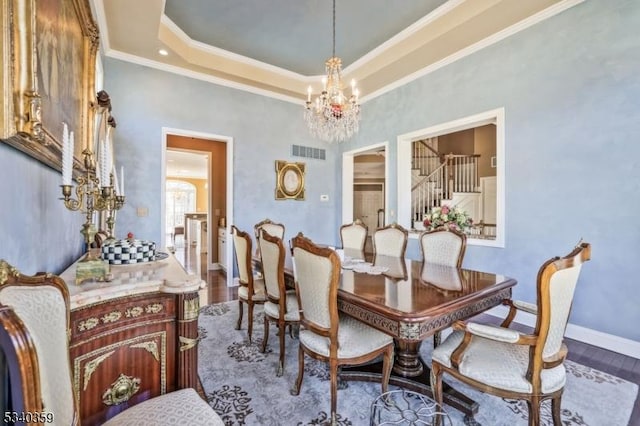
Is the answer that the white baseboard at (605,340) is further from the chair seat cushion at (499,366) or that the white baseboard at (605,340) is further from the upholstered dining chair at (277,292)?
the upholstered dining chair at (277,292)

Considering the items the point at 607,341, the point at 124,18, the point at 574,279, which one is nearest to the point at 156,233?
the point at 124,18

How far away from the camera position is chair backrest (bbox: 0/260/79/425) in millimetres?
554

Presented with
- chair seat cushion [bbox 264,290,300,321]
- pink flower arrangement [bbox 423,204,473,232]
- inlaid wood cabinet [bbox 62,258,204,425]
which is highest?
pink flower arrangement [bbox 423,204,473,232]

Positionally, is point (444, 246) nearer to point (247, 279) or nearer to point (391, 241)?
point (391, 241)

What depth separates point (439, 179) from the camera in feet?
23.8

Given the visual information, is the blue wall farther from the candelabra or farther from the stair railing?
the stair railing

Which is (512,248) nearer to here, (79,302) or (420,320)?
(420,320)

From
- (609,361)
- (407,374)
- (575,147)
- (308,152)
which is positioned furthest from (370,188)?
(407,374)

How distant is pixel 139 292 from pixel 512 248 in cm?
362

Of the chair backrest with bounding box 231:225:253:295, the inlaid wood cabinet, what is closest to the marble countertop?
the inlaid wood cabinet

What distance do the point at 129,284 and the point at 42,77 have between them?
35.2 inches

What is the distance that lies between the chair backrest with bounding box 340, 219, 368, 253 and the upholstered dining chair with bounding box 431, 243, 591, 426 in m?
2.11

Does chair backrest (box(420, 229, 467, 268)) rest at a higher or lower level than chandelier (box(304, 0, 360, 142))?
lower

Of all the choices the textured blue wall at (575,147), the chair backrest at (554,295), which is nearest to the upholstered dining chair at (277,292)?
the chair backrest at (554,295)
